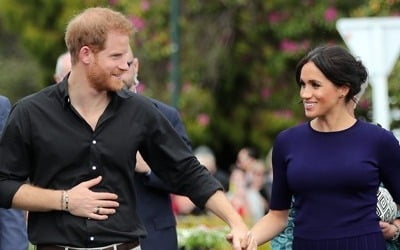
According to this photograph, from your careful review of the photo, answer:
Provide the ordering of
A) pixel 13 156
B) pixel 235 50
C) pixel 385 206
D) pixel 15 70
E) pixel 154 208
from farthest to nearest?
pixel 15 70, pixel 235 50, pixel 154 208, pixel 385 206, pixel 13 156

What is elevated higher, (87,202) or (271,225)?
(87,202)

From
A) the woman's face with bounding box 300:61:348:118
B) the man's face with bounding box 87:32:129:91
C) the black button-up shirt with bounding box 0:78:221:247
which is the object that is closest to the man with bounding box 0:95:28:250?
the black button-up shirt with bounding box 0:78:221:247

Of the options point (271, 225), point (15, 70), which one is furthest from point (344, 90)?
point (15, 70)

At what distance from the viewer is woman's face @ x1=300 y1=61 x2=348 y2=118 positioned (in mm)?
6285

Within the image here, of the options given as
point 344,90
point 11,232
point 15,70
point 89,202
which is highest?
point 344,90

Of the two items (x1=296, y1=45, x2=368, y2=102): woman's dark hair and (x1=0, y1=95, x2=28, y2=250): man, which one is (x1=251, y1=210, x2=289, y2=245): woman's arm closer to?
(x1=296, y1=45, x2=368, y2=102): woman's dark hair

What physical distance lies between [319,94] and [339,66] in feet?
0.58

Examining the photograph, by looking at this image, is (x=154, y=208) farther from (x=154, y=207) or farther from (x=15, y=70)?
(x=15, y=70)

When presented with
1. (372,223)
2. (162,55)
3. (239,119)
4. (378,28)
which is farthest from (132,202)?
(239,119)

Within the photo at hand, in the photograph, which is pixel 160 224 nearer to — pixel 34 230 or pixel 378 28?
pixel 34 230

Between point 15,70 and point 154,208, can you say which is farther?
point 15,70

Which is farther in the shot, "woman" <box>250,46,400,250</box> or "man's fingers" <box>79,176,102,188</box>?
"woman" <box>250,46,400,250</box>

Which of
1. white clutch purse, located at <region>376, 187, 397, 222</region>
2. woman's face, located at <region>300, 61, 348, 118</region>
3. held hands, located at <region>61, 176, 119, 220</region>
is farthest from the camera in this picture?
white clutch purse, located at <region>376, 187, 397, 222</region>

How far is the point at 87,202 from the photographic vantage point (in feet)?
19.3
